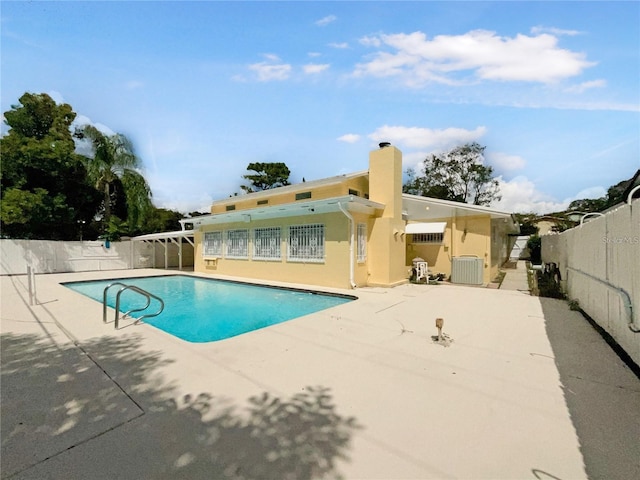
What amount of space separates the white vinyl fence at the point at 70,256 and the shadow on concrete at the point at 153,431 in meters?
23.1

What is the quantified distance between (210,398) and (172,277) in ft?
64.7

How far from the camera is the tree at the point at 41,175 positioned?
70.3 feet

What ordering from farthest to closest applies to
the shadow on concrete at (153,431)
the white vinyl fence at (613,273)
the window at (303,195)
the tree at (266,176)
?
the tree at (266,176) < the window at (303,195) < the white vinyl fence at (613,273) < the shadow on concrete at (153,431)

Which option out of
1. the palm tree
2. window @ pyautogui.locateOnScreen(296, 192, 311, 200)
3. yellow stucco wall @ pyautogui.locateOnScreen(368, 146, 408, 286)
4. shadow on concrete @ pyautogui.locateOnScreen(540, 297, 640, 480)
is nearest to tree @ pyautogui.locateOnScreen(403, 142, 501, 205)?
yellow stucco wall @ pyautogui.locateOnScreen(368, 146, 408, 286)

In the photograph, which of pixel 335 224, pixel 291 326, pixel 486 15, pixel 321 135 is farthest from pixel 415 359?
pixel 321 135

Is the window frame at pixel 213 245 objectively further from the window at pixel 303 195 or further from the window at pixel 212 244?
the window at pixel 303 195

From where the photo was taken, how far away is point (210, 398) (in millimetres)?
3914

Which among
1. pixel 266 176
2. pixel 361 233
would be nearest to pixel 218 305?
pixel 361 233

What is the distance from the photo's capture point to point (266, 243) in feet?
56.8

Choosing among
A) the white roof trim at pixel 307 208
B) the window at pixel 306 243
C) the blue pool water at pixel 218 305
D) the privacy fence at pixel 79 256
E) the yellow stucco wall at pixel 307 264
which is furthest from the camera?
the privacy fence at pixel 79 256

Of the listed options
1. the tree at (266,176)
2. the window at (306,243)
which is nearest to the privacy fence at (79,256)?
the window at (306,243)

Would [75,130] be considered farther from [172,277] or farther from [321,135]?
[321,135]

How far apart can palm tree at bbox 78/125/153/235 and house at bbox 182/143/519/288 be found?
613 inches

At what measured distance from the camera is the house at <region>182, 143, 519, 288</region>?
45.8ft
